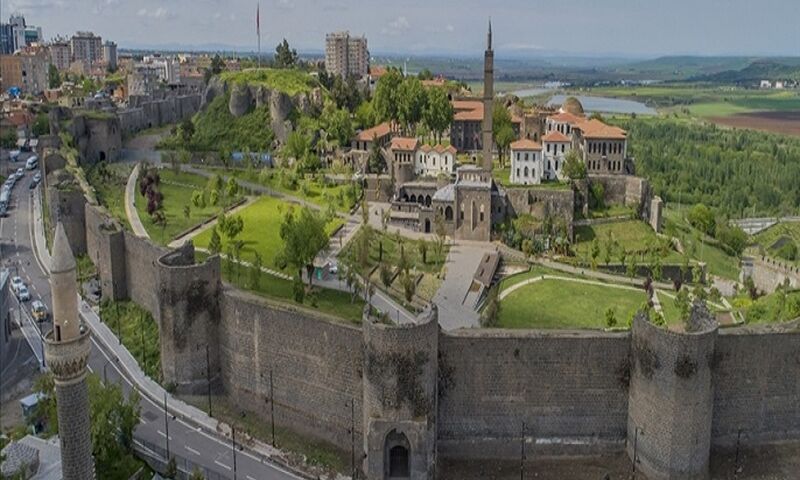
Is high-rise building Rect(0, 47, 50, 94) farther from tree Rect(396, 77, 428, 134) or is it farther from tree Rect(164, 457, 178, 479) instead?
tree Rect(164, 457, 178, 479)

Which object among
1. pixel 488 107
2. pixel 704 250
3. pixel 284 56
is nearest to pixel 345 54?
pixel 284 56

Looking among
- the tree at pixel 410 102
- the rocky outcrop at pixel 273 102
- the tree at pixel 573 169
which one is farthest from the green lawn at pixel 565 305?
the rocky outcrop at pixel 273 102

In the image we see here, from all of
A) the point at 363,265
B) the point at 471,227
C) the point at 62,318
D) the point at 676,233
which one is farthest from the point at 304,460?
the point at 676,233

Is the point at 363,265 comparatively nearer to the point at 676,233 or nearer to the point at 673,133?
the point at 676,233

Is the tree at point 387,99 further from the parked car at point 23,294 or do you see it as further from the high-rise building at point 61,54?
the high-rise building at point 61,54

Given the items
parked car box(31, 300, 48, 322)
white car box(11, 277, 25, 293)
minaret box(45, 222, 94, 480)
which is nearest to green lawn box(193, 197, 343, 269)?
white car box(11, 277, 25, 293)

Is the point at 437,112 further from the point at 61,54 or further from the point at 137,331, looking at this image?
the point at 61,54
